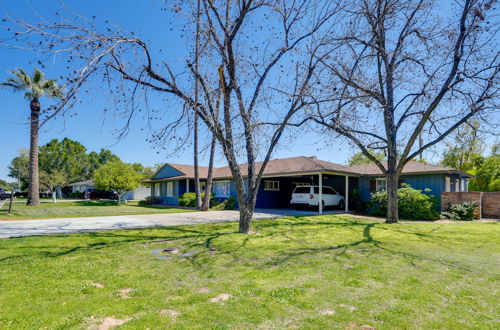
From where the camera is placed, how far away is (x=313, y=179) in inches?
862

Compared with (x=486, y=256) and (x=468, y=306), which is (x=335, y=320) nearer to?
(x=468, y=306)

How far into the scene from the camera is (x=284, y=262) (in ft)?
19.6

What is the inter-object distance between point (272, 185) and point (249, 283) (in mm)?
18223

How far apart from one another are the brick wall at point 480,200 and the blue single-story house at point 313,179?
62 cm

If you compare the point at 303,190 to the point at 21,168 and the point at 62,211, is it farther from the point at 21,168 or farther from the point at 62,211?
the point at 21,168

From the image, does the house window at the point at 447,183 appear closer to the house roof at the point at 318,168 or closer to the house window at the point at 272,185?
the house roof at the point at 318,168

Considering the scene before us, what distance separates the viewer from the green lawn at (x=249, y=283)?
337cm

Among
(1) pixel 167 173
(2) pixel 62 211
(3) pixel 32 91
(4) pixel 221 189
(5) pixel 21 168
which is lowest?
(2) pixel 62 211

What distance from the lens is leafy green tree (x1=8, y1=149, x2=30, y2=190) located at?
56375mm

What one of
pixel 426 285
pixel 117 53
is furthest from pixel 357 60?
pixel 426 285

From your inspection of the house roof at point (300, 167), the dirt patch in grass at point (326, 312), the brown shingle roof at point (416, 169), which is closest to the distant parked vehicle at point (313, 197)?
the house roof at point (300, 167)

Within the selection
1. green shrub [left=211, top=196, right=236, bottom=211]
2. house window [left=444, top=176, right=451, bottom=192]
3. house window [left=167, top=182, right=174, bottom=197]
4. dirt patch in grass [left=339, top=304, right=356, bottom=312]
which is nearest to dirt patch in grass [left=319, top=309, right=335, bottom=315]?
dirt patch in grass [left=339, top=304, right=356, bottom=312]

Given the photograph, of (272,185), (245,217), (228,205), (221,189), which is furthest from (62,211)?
(245,217)

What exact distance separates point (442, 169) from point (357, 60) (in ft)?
26.7
